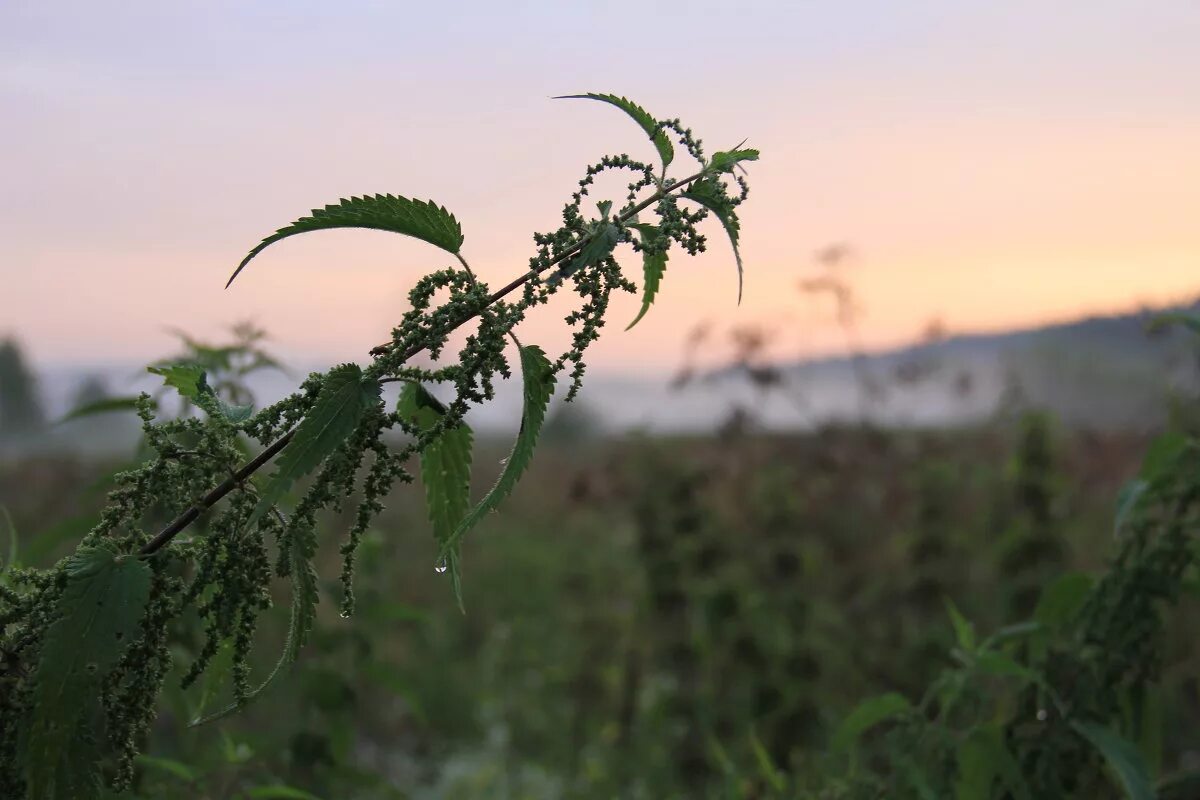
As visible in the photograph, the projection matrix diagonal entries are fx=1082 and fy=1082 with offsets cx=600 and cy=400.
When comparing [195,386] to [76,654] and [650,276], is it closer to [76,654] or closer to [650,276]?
[76,654]

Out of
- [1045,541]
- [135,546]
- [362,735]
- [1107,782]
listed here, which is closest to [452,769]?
[362,735]

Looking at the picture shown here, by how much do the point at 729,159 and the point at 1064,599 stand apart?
1.53m

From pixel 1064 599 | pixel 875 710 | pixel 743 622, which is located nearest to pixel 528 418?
pixel 875 710

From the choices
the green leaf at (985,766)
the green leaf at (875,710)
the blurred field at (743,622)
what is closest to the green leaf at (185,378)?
the green leaf at (875,710)

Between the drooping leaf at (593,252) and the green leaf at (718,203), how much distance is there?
131mm

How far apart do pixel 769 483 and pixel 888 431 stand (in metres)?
1.62

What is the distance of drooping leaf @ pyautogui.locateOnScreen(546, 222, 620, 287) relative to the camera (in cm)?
130

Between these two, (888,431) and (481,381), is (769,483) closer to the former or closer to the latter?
(888,431)

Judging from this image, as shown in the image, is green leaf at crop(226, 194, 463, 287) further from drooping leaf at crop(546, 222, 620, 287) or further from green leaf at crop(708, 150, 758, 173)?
green leaf at crop(708, 150, 758, 173)

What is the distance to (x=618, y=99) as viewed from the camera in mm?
1383

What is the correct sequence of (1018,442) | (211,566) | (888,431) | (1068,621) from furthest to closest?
(888,431) < (1018,442) < (1068,621) < (211,566)

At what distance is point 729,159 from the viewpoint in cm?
137

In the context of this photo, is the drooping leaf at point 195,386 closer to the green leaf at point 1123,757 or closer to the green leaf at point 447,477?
the green leaf at point 447,477

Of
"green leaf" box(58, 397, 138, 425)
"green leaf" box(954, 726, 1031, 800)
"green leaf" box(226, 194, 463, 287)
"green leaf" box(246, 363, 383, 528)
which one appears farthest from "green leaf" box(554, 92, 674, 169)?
"green leaf" box(954, 726, 1031, 800)
